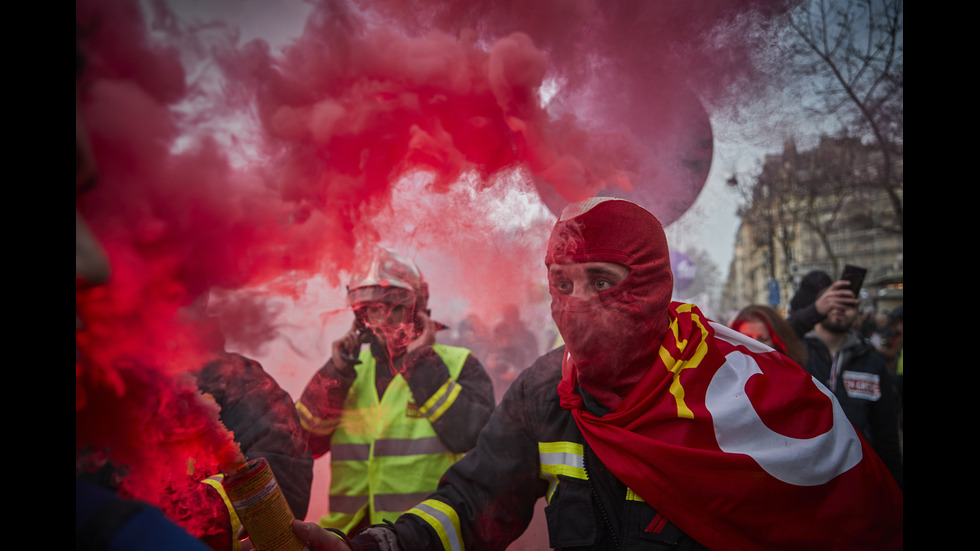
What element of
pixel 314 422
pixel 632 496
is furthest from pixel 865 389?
pixel 314 422

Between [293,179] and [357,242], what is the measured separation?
1.28 feet

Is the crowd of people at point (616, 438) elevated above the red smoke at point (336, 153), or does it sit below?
below

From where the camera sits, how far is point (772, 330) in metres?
3.67

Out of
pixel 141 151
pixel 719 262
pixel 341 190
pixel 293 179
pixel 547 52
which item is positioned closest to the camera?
pixel 141 151

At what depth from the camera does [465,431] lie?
264 centimetres

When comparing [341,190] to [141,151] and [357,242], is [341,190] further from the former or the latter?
[141,151]

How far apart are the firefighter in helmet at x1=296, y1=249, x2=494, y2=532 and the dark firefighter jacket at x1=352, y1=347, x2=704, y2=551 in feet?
1.89

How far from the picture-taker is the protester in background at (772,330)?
11.7 ft

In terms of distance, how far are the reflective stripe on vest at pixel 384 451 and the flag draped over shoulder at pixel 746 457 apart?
3.58ft

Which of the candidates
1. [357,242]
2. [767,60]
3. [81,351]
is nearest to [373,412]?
[357,242]

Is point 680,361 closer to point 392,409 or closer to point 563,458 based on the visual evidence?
point 563,458

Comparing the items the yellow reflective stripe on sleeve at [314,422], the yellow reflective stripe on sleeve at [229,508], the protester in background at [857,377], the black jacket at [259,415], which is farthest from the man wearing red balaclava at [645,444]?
the protester in background at [857,377]

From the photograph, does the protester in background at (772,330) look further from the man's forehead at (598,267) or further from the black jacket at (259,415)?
the black jacket at (259,415)

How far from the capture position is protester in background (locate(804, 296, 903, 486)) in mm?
3301
